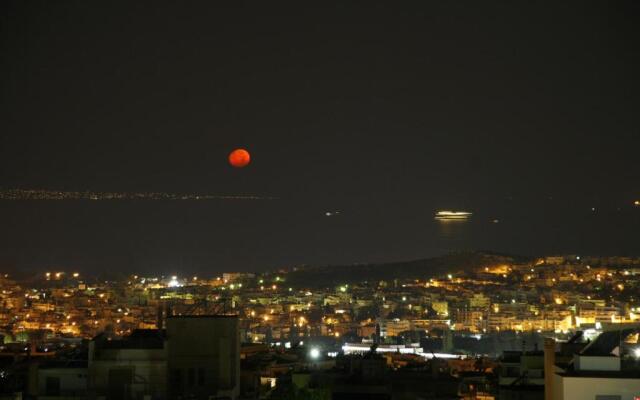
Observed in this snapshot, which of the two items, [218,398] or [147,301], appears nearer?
[218,398]

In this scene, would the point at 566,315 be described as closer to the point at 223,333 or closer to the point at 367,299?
the point at 367,299

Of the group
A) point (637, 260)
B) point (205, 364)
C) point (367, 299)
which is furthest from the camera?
point (637, 260)

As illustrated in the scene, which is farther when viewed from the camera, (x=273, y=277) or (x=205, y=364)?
(x=273, y=277)

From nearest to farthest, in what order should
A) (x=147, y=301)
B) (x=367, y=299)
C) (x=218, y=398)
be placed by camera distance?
1. (x=218, y=398)
2. (x=147, y=301)
3. (x=367, y=299)

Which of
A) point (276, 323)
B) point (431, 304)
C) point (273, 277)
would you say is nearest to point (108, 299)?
point (276, 323)

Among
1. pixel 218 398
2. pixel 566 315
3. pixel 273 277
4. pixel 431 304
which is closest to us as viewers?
pixel 218 398

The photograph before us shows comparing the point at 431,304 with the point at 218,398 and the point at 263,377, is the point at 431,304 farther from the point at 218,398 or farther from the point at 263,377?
the point at 218,398

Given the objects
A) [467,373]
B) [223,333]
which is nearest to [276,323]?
[467,373]

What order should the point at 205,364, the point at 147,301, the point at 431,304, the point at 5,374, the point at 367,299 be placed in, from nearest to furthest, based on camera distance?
the point at 205,364
the point at 5,374
the point at 147,301
the point at 431,304
the point at 367,299
